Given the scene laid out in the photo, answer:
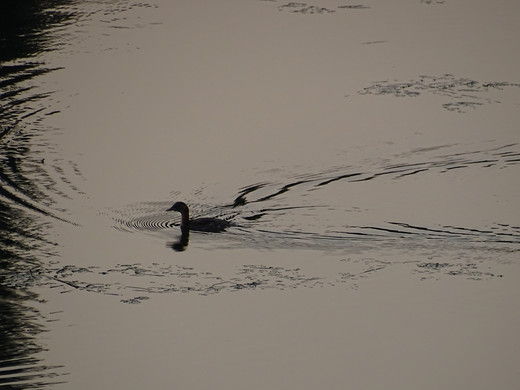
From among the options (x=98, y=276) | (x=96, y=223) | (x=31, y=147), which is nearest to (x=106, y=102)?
(x=31, y=147)

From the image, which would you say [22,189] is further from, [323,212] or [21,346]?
[21,346]

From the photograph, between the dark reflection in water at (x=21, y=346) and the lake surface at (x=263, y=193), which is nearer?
the dark reflection in water at (x=21, y=346)

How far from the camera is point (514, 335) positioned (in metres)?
9.52

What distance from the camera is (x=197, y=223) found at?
12359 millimetres

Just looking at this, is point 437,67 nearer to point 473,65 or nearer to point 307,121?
point 473,65

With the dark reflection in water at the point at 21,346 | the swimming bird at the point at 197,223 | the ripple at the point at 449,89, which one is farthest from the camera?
the ripple at the point at 449,89

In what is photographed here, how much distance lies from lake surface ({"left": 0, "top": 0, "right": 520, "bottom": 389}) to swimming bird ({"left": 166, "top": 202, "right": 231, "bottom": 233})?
139 millimetres

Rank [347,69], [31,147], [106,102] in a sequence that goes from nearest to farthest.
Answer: [31,147]
[106,102]
[347,69]

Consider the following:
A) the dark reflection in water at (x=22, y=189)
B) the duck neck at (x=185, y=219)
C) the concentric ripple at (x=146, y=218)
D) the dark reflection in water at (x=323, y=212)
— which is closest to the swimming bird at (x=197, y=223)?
the duck neck at (x=185, y=219)

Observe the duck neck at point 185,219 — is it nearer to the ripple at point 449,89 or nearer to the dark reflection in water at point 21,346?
the dark reflection in water at point 21,346

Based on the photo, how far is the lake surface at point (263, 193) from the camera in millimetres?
9359

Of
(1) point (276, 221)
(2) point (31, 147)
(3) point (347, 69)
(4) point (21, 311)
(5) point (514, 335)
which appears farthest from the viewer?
(3) point (347, 69)

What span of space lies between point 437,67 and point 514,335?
8.18 metres

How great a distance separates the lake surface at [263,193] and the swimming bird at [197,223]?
14 centimetres
